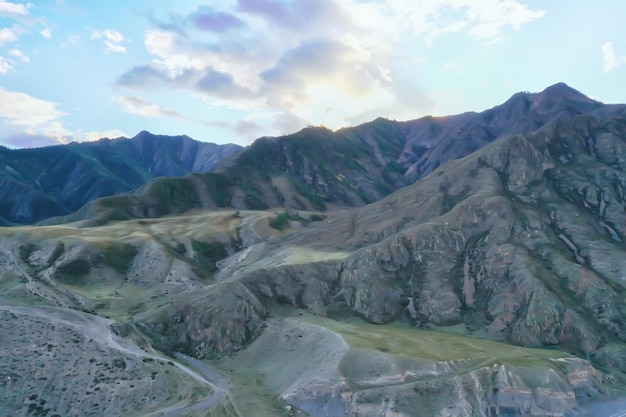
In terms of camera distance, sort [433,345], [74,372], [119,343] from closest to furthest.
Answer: [74,372]
[119,343]
[433,345]

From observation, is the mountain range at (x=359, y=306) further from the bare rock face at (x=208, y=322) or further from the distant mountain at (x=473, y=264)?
the distant mountain at (x=473, y=264)

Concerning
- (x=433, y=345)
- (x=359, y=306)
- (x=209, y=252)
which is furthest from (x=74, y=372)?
(x=209, y=252)

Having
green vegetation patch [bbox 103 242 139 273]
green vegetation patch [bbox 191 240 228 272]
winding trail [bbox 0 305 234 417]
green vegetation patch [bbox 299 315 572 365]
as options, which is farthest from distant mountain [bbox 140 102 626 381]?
green vegetation patch [bbox 103 242 139 273]

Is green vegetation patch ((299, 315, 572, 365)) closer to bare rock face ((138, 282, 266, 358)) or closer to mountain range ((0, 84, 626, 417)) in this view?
mountain range ((0, 84, 626, 417))

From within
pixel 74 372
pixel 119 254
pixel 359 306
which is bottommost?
pixel 74 372

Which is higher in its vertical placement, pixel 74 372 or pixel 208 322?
pixel 208 322

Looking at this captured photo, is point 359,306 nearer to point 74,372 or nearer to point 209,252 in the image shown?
point 74,372

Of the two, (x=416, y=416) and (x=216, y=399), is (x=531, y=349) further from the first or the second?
(x=216, y=399)

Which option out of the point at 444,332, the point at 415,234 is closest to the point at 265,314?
the point at 444,332

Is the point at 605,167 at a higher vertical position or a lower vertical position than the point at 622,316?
higher
